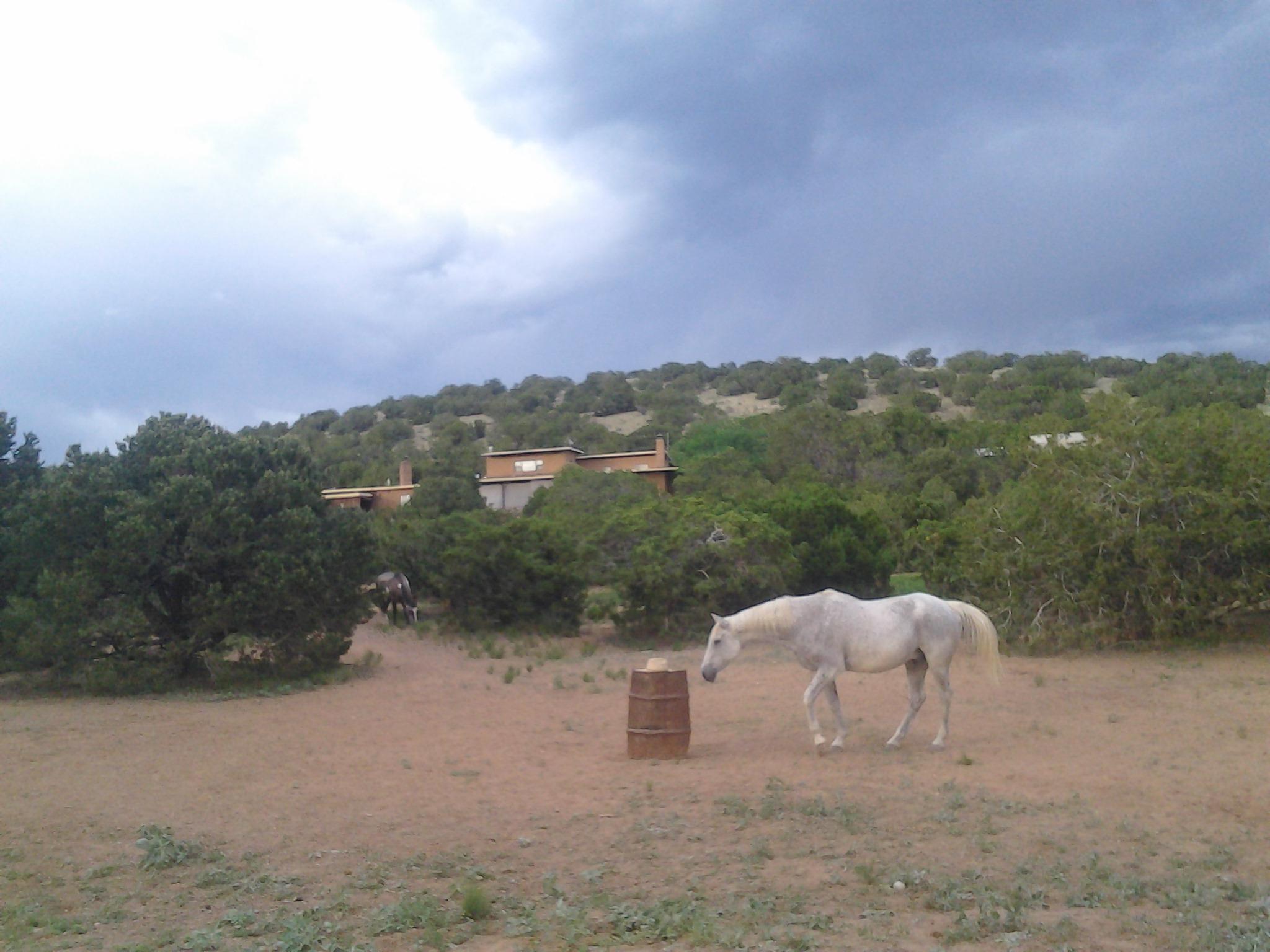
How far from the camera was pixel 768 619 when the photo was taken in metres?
9.42

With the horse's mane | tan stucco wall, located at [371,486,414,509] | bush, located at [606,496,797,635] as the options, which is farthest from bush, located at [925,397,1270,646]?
tan stucco wall, located at [371,486,414,509]

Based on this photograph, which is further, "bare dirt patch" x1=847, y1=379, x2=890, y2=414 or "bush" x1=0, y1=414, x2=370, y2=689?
"bare dirt patch" x1=847, y1=379, x2=890, y2=414


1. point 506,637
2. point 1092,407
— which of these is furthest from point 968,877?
point 506,637

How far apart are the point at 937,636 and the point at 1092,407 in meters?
8.31

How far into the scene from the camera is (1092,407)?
52.3 ft

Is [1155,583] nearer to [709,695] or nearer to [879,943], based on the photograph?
[709,695]

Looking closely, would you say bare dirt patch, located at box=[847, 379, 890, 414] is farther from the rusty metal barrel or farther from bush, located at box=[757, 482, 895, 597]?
the rusty metal barrel

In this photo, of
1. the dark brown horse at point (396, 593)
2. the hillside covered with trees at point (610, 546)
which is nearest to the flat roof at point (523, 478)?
the hillside covered with trees at point (610, 546)

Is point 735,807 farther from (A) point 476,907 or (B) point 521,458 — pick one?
(B) point 521,458

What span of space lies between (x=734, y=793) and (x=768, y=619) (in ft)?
6.74

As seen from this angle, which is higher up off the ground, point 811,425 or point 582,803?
point 811,425

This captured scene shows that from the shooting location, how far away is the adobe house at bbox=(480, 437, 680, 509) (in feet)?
139

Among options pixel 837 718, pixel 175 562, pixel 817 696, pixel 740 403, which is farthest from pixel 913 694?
pixel 740 403

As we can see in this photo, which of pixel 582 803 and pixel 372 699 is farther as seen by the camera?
pixel 372 699
